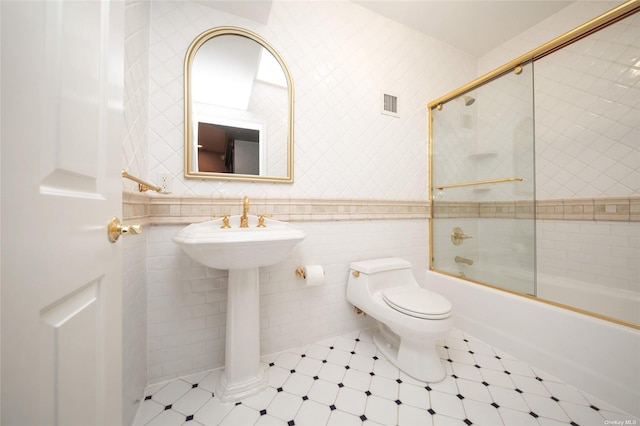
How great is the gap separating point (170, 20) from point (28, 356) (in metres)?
1.59

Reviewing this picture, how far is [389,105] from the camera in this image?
1.78 metres

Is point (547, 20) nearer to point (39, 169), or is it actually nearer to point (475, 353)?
point (475, 353)

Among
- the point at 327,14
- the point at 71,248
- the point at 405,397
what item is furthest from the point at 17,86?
the point at 327,14

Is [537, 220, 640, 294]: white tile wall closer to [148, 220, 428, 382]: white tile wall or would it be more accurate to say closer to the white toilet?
[148, 220, 428, 382]: white tile wall

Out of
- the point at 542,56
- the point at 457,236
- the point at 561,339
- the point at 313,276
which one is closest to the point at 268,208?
the point at 313,276

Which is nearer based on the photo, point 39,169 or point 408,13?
point 39,169

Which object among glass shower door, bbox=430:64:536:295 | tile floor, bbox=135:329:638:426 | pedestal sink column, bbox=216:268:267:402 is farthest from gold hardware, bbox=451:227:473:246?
pedestal sink column, bbox=216:268:267:402

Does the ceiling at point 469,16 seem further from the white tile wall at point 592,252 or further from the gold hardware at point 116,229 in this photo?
the gold hardware at point 116,229

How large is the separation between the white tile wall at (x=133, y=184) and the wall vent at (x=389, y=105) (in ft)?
A: 5.00

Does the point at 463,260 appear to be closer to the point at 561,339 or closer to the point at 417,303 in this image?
Result: the point at 561,339

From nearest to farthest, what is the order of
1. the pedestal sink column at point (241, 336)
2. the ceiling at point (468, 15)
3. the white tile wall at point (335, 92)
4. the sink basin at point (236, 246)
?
the sink basin at point (236, 246) → the pedestal sink column at point (241, 336) → the white tile wall at point (335, 92) → the ceiling at point (468, 15)

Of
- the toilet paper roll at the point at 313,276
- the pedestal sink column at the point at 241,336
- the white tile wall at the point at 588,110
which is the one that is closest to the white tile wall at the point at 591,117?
the white tile wall at the point at 588,110

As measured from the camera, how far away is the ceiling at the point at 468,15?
167 centimetres

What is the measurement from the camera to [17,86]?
0.93ft
